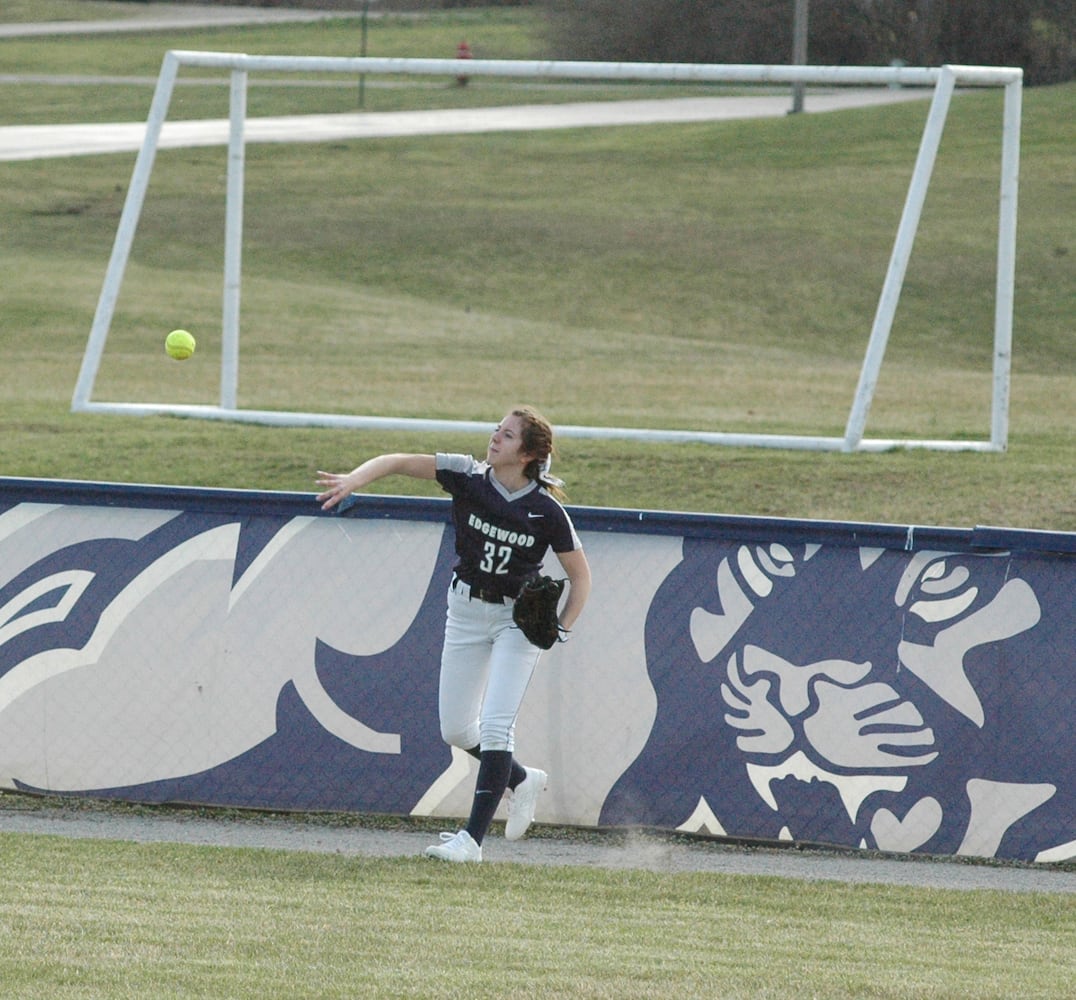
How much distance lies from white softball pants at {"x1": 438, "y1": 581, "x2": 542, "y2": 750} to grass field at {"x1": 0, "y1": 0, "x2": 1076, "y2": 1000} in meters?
0.55

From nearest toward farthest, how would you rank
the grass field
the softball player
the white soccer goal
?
the grass field, the softball player, the white soccer goal

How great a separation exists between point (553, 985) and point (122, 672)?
3.49m

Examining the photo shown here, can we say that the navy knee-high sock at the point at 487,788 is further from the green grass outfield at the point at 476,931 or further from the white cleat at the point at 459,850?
the green grass outfield at the point at 476,931

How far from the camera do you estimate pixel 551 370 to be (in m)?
22.2

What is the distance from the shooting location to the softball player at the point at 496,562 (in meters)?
6.62

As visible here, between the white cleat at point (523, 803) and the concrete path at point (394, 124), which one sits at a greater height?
the concrete path at point (394, 124)

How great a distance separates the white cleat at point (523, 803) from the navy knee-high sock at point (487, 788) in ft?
0.65

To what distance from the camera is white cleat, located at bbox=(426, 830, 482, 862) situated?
6.65 m

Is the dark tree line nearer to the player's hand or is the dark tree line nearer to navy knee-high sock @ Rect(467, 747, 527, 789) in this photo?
navy knee-high sock @ Rect(467, 747, 527, 789)

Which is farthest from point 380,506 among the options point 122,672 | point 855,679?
point 855,679

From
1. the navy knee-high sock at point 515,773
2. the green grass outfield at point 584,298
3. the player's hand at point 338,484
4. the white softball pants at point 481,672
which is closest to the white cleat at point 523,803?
the navy knee-high sock at point 515,773

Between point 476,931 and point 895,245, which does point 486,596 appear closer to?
point 476,931

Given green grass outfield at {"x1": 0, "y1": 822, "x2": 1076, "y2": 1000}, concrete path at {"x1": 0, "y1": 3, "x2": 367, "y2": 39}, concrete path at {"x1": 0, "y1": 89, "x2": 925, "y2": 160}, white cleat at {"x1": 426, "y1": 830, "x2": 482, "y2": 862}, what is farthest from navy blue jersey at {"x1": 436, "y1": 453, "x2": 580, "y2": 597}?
concrete path at {"x1": 0, "y1": 3, "x2": 367, "y2": 39}

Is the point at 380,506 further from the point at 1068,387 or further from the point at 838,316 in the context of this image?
the point at 838,316
